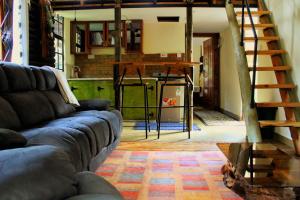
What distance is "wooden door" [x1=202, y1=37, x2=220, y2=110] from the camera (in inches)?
364

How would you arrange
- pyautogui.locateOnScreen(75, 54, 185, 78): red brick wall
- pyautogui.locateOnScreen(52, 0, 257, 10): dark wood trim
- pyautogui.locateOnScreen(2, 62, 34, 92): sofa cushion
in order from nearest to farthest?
pyautogui.locateOnScreen(2, 62, 34, 92): sofa cushion, pyautogui.locateOnScreen(52, 0, 257, 10): dark wood trim, pyautogui.locateOnScreen(75, 54, 185, 78): red brick wall

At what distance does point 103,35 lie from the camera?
7.45 m

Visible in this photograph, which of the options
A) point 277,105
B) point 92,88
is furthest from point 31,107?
point 92,88

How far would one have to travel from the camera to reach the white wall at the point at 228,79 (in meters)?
7.32

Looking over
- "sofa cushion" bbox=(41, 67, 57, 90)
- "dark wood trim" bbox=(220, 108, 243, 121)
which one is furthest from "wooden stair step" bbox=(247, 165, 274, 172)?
"dark wood trim" bbox=(220, 108, 243, 121)

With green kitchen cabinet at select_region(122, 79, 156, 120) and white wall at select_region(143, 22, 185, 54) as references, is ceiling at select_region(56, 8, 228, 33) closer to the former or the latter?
white wall at select_region(143, 22, 185, 54)

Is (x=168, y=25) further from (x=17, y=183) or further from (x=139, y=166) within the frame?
(x=17, y=183)

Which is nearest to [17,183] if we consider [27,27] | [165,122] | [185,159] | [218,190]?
[218,190]

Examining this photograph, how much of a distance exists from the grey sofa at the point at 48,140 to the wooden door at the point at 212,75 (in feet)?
19.2

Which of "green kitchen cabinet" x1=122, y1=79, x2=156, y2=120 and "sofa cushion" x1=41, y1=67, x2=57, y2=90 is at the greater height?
"sofa cushion" x1=41, y1=67, x2=57, y2=90

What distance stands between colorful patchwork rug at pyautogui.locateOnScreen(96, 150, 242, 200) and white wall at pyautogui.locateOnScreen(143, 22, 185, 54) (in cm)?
398

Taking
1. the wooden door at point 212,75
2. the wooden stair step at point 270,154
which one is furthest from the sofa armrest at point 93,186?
the wooden door at point 212,75

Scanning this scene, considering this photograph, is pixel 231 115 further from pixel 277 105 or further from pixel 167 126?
pixel 277 105

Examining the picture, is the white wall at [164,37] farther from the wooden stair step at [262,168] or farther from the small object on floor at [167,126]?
the wooden stair step at [262,168]
